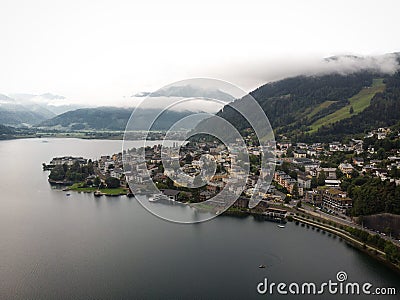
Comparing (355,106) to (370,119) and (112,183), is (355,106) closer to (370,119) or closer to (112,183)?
(370,119)

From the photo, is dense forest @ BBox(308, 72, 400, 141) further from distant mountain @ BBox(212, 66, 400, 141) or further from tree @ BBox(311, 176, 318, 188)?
tree @ BBox(311, 176, 318, 188)

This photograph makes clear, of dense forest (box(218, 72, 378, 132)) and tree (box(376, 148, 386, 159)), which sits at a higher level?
dense forest (box(218, 72, 378, 132))

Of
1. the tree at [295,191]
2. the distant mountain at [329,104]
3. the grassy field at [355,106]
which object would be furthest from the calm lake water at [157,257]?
the grassy field at [355,106]

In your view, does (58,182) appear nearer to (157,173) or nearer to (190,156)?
(157,173)

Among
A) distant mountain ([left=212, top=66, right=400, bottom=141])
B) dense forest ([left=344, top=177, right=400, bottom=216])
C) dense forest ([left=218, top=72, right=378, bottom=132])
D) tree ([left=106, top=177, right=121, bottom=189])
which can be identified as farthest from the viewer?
dense forest ([left=218, top=72, right=378, bottom=132])

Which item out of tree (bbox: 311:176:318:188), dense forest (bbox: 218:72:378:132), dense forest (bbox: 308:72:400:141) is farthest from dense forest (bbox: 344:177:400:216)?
dense forest (bbox: 218:72:378:132)

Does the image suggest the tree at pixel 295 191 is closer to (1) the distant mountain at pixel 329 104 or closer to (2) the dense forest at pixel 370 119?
(1) the distant mountain at pixel 329 104

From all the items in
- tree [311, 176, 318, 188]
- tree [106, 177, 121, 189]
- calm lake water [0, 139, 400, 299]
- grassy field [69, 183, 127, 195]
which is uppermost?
tree [311, 176, 318, 188]
